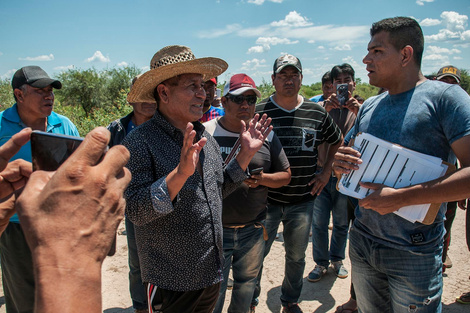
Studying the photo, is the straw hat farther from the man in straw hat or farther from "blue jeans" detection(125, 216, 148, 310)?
"blue jeans" detection(125, 216, 148, 310)

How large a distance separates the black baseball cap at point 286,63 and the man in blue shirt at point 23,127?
2216 millimetres

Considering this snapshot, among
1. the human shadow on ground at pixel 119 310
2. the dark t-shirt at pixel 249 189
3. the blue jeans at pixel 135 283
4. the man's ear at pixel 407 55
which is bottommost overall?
the human shadow on ground at pixel 119 310

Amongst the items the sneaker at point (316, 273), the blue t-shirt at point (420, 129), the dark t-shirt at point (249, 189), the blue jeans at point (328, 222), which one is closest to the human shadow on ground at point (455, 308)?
the blue jeans at point (328, 222)

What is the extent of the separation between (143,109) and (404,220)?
2.69 metres

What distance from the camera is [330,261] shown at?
428 centimetres

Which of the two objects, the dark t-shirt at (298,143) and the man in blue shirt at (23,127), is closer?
the man in blue shirt at (23,127)

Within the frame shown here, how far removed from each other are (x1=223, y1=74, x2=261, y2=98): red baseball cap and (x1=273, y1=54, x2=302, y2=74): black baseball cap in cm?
47

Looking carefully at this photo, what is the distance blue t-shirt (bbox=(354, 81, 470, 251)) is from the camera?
68.6 inches

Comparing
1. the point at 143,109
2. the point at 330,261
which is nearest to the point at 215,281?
the point at 143,109

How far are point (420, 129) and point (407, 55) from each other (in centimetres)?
49

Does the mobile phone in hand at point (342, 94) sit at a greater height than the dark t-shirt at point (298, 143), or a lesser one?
greater

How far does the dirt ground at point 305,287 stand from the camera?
→ 3.37 meters

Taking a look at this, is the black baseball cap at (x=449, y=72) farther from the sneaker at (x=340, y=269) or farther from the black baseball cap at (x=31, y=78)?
the black baseball cap at (x=31, y=78)

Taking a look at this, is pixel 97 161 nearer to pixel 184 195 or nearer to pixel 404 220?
pixel 184 195
